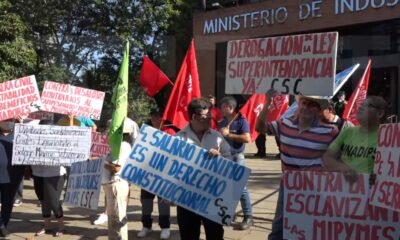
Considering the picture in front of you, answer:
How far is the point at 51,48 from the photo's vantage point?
74.2 ft

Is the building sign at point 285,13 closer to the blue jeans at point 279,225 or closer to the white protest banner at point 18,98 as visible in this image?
the white protest banner at point 18,98

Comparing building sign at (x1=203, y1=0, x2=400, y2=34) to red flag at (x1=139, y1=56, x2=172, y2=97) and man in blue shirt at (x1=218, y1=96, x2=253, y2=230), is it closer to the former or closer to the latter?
red flag at (x1=139, y1=56, x2=172, y2=97)

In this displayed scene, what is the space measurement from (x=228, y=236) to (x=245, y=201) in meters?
0.51

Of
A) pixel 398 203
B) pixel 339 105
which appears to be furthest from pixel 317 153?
pixel 339 105

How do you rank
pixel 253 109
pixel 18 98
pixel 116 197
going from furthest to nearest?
pixel 253 109, pixel 18 98, pixel 116 197

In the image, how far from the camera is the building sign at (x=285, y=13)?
18.8 m

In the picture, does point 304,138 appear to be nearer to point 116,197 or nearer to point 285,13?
point 116,197

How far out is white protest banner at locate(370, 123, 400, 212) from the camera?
3.43 m

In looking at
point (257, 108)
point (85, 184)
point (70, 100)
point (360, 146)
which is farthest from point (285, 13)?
point (360, 146)

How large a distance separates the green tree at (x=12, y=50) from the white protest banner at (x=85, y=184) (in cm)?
940

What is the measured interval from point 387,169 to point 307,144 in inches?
35.4

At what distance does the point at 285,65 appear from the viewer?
447 cm

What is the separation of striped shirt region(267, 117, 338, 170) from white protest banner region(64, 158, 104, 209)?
2.01 m

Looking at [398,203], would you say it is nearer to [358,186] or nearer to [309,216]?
[358,186]
